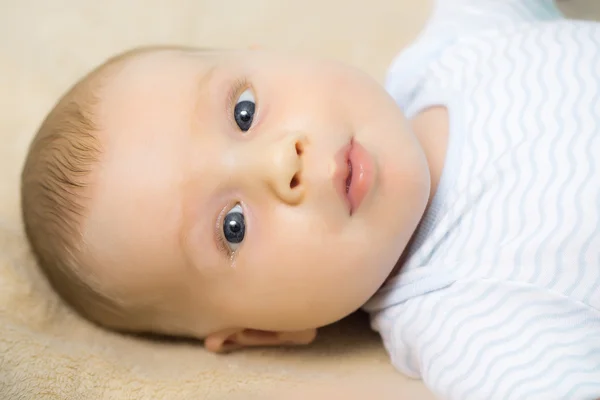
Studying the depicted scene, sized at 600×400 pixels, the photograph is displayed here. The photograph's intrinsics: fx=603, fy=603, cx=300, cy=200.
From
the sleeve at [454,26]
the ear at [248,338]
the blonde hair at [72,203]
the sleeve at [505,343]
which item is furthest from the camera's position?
the sleeve at [454,26]

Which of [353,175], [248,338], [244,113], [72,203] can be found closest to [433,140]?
[353,175]

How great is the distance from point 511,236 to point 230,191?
1.32 feet

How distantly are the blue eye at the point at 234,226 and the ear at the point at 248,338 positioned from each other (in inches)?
7.0

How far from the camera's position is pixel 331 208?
2.72ft

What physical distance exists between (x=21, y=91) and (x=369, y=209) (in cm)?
85

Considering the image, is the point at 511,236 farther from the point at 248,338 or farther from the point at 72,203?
the point at 72,203

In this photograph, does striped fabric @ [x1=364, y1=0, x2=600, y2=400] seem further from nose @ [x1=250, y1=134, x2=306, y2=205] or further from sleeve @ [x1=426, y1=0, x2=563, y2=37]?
nose @ [x1=250, y1=134, x2=306, y2=205]

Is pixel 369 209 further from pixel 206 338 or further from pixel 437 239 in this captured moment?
pixel 206 338

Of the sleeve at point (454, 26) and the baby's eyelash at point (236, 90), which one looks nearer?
the baby's eyelash at point (236, 90)

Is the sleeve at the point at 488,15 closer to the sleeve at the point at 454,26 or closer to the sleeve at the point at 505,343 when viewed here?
the sleeve at the point at 454,26

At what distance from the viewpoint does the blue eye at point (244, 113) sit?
0.88 meters

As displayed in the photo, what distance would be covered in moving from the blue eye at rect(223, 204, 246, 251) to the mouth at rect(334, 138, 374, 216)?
14 cm

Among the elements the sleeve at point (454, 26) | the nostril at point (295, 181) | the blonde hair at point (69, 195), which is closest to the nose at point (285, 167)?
the nostril at point (295, 181)

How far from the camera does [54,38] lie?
1.39 metres
